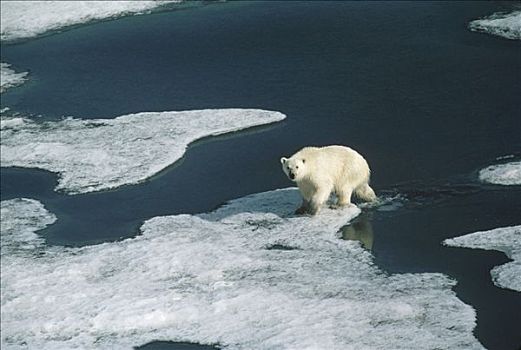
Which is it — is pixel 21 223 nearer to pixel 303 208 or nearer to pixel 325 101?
pixel 303 208

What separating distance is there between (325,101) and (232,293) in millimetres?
6037

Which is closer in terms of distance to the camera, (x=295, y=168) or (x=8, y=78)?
(x=295, y=168)

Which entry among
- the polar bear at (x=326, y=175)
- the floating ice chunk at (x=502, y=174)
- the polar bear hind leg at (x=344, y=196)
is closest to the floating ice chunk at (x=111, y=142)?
the polar bear at (x=326, y=175)

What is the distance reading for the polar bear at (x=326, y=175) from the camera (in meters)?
11.5

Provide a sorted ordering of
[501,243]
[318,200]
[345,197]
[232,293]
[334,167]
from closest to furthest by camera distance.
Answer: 1. [232,293]
2. [501,243]
3. [318,200]
4. [334,167]
5. [345,197]

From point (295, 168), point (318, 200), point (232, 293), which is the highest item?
point (295, 168)

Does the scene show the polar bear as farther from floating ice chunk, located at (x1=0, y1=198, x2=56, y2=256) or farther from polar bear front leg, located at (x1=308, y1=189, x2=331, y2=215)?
floating ice chunk, located at (x1=0, y1=198, x2=56, y2=256)

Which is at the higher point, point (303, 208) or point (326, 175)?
point (326, 175)

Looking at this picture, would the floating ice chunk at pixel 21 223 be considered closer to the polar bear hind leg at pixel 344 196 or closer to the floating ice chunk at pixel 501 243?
the polar bear hind leg at pixel 344 196

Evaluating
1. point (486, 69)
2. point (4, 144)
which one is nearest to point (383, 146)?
point (486, 69)

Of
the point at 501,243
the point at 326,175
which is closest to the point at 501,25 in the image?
the point at 326,175

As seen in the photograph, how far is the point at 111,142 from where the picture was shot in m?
15.1

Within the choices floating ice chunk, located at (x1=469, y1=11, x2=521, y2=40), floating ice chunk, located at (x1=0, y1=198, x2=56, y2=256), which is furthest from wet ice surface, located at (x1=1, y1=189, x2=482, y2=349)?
floating ice chunk, located at (x1=469, y1=11, x2=521, y2=40)

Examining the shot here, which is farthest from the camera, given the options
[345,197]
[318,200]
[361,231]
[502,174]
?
[502,174]
